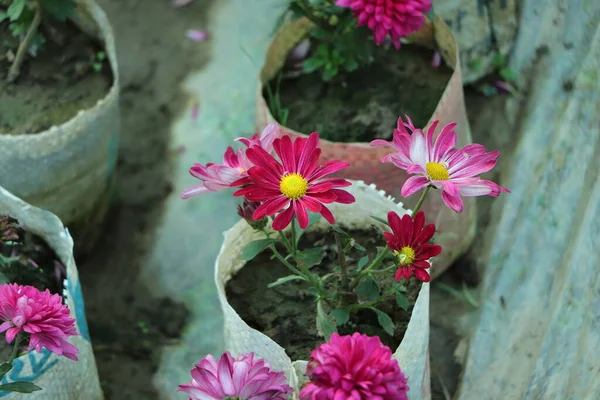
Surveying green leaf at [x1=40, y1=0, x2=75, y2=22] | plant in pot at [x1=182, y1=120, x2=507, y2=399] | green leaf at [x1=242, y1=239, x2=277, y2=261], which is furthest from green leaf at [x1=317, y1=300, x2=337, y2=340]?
green leaf at [x1=40, y1=0, x2=75, y2=22]

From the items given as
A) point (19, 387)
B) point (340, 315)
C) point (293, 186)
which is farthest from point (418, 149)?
point (19, 387)

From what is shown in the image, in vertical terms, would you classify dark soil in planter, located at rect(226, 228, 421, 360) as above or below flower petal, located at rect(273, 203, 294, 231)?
below

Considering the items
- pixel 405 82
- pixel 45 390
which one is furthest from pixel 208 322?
pixel 405 82

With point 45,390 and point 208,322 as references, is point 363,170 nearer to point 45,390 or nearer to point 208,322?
point 208,322

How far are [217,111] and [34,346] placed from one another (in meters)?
1.00

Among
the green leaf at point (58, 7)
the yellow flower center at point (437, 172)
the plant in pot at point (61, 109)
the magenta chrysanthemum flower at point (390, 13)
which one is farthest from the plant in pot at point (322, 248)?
the green leaf at point (58, 7)

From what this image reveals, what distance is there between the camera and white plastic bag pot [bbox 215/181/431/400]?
3.32 feet

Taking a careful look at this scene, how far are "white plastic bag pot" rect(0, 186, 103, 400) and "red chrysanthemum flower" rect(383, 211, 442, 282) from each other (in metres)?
0.49

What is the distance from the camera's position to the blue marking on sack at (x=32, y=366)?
40.9 inches

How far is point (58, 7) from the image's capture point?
1467 millimetres

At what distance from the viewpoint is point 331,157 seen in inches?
50.8

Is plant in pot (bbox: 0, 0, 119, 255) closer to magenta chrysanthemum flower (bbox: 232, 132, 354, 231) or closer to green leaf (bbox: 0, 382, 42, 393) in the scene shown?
green leaf (bbox: 0, 382, 42, 393)

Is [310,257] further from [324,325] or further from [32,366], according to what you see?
[32,366]

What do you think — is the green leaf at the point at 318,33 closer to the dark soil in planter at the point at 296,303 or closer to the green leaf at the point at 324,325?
the dark soil in planter at the point at 296,303
